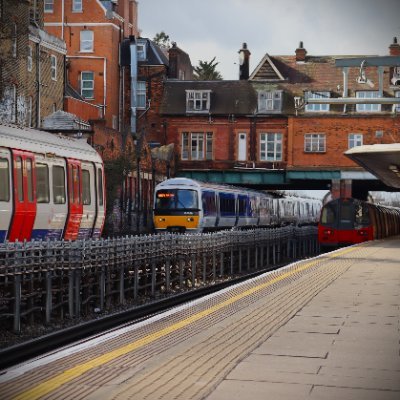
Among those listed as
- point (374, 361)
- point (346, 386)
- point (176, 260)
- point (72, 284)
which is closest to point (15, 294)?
point (72, 284)

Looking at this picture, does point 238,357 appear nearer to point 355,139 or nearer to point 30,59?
point 30,59

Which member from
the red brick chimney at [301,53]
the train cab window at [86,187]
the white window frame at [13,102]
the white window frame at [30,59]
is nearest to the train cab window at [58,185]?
the train cab window at [86,187]

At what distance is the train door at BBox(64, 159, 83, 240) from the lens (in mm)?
22828

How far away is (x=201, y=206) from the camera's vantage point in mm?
43469

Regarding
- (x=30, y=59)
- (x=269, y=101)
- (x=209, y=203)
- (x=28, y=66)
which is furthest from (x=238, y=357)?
(x=269, y=101)

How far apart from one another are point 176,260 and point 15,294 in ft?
31.0

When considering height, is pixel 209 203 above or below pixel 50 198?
above

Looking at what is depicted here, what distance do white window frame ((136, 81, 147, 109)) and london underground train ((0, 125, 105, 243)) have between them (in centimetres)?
4519

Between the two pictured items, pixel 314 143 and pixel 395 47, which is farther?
pixel 395 47

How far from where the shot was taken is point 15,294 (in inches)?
562

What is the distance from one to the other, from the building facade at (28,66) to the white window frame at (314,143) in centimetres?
2060

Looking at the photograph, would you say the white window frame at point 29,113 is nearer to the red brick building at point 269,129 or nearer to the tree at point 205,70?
the red brick building at point 269,129

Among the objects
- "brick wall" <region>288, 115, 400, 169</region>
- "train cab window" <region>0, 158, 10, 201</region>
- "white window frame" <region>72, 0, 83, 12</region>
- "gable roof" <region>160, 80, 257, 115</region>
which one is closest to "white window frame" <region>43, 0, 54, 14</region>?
"white window frame" <region>72, 0, 83, 12</region>

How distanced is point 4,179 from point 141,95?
174 ft
